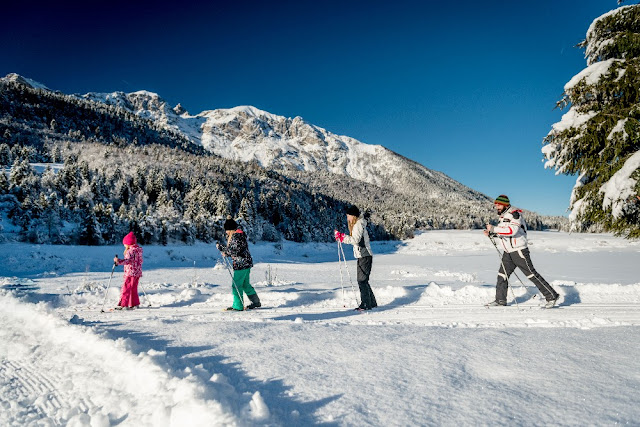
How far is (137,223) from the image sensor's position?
2406cm

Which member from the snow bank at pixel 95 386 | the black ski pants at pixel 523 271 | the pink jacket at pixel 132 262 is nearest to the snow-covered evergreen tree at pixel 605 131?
the black ski pants at pixel 523 271

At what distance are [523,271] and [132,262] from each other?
313 inches

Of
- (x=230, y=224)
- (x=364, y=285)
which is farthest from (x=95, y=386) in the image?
(x=364, y=285)

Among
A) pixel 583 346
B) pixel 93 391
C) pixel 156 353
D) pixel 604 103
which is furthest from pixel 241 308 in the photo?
pixel 604 103

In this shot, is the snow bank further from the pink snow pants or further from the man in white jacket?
the man in white jacket

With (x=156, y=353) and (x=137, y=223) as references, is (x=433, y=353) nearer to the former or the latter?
(x=156, y=353)

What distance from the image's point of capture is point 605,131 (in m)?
8.35

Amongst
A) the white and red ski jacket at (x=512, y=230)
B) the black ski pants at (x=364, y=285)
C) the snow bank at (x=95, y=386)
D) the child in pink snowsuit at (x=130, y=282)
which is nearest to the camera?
the snow bank at (x=95, y=386)

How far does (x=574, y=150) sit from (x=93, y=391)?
1113cm

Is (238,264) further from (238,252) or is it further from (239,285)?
(239,285)

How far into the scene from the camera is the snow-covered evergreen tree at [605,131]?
761 centimetres

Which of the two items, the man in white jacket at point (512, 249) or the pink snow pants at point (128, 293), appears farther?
the pink snow pants at point (128, 293)

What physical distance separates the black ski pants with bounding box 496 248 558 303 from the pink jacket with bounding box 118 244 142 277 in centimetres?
735

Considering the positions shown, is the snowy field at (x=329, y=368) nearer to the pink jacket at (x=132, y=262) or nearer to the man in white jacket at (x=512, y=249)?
the man in white jacket at (x=512, y=249)
